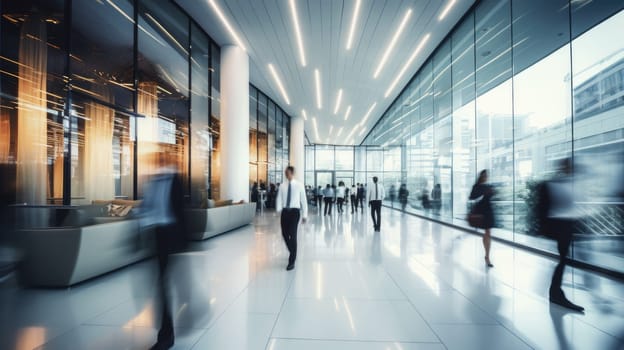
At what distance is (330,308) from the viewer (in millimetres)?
3109

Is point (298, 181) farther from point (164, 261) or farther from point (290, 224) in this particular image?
point (164, 261)

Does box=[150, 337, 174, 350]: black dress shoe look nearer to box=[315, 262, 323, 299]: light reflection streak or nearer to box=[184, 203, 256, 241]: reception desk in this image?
box=[315, 262, 323, 299]: light reflection streak

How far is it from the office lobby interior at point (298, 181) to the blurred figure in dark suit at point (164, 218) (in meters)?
0.02

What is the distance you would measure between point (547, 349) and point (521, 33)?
7.07 m

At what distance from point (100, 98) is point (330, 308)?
7.88 metres

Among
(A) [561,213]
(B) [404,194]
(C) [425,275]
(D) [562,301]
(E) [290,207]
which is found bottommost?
(C) [425,275]

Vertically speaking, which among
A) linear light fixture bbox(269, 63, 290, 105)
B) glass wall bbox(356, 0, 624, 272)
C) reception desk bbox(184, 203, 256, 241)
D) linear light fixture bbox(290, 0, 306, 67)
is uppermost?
linear light fixture bbox(290, 0, 306, 67)

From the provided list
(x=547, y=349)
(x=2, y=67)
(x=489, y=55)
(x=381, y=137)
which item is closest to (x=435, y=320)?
(x=547, y=349)

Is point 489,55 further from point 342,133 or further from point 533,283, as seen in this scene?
point 342,133

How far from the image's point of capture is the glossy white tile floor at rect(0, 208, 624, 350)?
2.46m

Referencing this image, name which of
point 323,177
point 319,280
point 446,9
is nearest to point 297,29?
point 446,9

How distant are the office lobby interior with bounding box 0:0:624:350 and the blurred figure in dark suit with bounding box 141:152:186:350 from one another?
17mm

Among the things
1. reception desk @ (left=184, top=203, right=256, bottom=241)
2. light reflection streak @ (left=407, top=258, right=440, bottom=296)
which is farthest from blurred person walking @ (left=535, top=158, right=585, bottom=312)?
reception desk @ (left=184, top=203, right=256, bottom=241)

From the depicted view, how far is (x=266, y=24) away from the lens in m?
8.58
